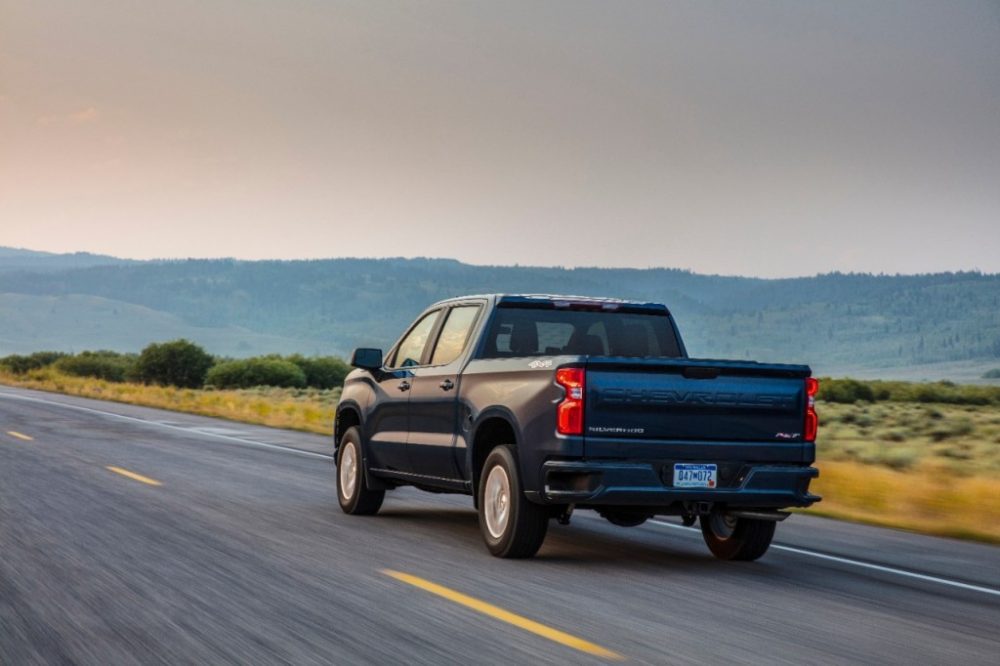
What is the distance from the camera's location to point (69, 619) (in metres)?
7.46

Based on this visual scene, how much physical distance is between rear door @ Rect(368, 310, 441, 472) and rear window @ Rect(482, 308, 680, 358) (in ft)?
3.72

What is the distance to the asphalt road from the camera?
22.9 feet

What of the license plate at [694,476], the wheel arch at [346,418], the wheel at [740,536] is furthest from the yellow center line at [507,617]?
the wheel arch at [346,418]

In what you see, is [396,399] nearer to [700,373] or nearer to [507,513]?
[507,513]

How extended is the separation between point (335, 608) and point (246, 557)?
2.20m

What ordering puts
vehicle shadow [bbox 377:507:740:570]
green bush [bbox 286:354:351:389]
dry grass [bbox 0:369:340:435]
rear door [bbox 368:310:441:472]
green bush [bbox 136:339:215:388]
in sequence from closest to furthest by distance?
1. vehicle shadow [bbox 377:507:740:570]
2. rear door [bbox 368:310:441:472]
3. dry grass [bbox 0:369:340:435]
4. green bush [bbox 136:339:215:388]
5. green bush [bbox 286:354:351:389]

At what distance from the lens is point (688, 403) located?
9.92 meters

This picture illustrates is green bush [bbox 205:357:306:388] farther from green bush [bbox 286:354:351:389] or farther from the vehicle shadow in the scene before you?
the vehicle shadow

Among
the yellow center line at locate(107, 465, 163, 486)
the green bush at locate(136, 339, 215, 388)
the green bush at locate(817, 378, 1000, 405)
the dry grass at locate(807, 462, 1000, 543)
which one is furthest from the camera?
the green bush at locate(136, 339, 215, 388)

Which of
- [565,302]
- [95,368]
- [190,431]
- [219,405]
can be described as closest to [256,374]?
[95,368]

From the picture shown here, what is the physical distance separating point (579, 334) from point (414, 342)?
7.18 ft

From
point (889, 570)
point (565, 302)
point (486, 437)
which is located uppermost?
point (565, 302)

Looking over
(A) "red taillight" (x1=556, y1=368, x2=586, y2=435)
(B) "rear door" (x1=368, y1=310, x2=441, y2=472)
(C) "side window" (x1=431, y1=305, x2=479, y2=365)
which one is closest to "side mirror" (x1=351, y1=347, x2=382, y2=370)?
(B) "rear door" (x1=368, y1=310, x2=441, y2=472)

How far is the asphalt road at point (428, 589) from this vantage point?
22.9 ft
